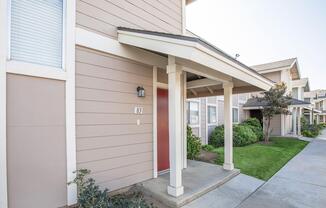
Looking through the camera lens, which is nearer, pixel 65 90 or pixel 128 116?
pixel 65 90

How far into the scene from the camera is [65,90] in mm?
3361

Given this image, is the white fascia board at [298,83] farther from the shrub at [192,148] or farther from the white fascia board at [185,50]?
the white fascia board at [185,50]

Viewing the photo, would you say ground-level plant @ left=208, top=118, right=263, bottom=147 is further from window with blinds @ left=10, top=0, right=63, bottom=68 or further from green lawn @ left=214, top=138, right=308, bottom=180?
window with blinds @ left=10, top=0, right=63, bottom=68

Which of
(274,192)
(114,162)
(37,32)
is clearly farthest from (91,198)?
(274,192)

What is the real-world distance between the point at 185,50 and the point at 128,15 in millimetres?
2029

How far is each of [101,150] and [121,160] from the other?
0.57m

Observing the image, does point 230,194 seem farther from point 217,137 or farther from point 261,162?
point 217,137

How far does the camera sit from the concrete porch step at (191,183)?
12.6 feet

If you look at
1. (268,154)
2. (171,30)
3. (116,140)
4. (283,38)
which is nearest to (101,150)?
(116,140)

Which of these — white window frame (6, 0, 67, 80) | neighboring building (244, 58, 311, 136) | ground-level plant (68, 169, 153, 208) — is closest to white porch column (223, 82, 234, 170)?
ground-level plant (68, 169, 153, 208)

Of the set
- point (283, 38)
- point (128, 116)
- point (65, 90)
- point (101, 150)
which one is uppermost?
point (283, 38)

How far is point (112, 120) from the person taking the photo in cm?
407

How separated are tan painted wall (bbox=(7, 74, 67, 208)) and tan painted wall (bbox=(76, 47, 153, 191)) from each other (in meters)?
0.37

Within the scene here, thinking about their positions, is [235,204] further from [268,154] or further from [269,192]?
[268,154]
